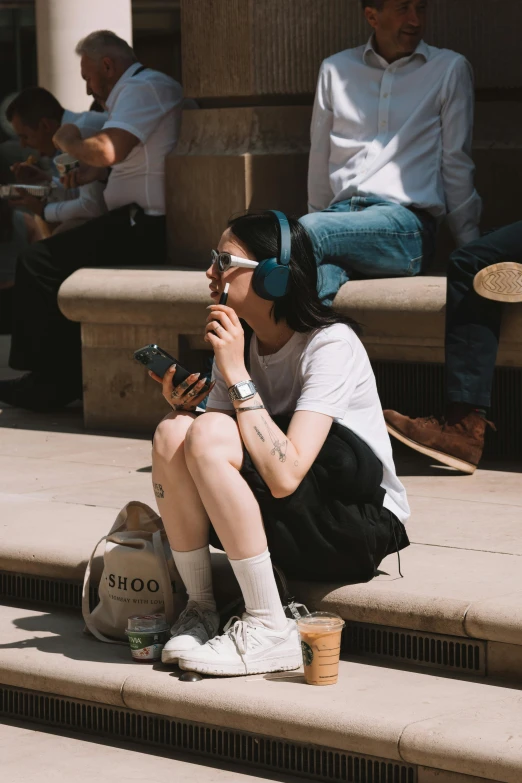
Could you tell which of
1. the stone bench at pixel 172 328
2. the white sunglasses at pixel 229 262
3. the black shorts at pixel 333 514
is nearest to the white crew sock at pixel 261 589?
the black shorts at pixel 333 514

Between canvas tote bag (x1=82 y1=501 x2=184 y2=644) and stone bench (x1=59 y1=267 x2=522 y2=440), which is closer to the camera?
canvas tote bag (x1=82 y1=501 x2=184 y2=644)

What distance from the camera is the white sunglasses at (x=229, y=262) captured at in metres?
3.65

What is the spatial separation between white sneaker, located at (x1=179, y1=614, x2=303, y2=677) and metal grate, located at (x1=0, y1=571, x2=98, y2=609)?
669mm

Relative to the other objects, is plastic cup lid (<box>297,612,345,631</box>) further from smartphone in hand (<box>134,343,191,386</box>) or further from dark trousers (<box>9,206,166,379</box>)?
dark trousers (<box>9,206,166,379</box>)

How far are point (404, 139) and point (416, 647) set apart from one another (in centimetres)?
286

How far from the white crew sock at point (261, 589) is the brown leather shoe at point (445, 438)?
1.79 meters

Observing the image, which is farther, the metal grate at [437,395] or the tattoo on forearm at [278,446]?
the metal grate at [437,395]

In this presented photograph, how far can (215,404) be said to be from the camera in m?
3.90

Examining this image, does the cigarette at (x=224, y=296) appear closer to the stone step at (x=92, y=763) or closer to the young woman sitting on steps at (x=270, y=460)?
the young woman sitting on steps at (x=270, y=460)

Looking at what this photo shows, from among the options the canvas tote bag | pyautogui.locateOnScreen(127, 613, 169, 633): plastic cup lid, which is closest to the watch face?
the canvas tote bag

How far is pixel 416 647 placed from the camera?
366cm

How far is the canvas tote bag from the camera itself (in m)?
3.83

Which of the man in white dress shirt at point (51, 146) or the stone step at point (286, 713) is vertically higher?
the man in white dress shirt at point (51, 146)

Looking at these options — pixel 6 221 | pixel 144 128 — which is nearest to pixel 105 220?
pixel 144 128
